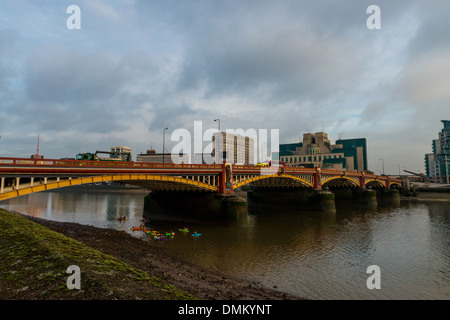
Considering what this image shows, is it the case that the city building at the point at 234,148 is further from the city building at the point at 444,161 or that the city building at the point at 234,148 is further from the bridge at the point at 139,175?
the city building at the point at 444,161

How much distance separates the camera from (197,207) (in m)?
36.6

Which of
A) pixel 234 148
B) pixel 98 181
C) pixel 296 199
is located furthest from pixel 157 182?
pixel 234 148

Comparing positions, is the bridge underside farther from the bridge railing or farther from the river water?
the river water

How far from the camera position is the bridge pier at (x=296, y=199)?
52375 mm

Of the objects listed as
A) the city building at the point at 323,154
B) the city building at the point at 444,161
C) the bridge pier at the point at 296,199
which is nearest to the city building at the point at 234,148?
the city building at the point at 323,154

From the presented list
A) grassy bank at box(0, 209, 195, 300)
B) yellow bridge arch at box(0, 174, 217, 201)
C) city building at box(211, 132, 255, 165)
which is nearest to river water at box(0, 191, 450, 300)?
yellow bridge arch at box(0, 174, 217, 201)

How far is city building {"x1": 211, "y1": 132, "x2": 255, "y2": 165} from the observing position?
555 feet

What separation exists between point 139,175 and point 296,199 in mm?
39879

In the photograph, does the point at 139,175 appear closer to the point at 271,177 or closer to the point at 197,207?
the point at 197,207

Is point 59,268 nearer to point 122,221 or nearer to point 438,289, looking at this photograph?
point 438,289

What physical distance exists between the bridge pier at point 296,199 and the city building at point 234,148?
333 ft
